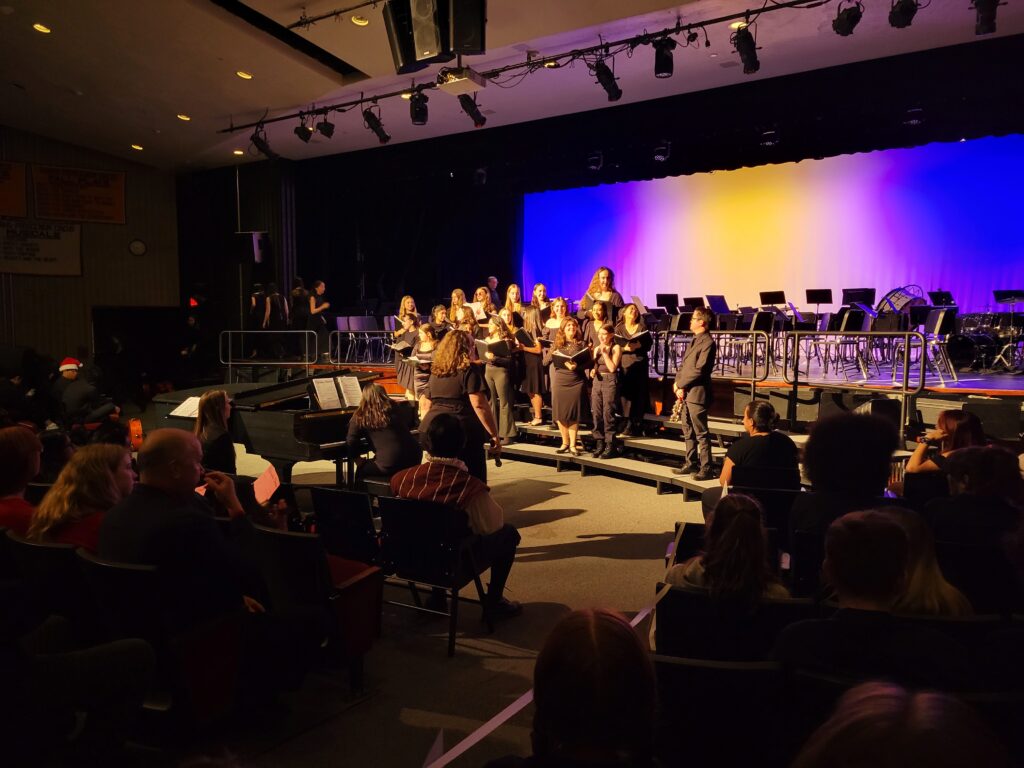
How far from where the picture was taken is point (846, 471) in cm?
313

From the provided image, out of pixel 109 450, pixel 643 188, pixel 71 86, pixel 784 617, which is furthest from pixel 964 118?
pixel 71 86

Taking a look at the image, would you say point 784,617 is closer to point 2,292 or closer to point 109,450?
point 109,450

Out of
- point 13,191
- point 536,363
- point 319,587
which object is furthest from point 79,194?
point 319,587

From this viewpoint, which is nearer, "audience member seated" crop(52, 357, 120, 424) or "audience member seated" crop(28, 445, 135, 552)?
"audience member seated" crop(28, 445, 135, 552)

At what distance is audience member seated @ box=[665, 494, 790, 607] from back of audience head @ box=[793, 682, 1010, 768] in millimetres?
1682

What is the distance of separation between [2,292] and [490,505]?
1468 centimetres

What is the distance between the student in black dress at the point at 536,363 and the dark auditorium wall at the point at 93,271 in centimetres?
1077

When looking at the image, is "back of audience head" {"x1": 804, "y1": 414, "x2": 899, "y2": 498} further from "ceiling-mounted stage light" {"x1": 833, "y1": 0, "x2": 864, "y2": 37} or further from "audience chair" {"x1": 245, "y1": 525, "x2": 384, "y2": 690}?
"ceiling-mounted stage light" {"x1": 833, "y1": 0, "x2": 864, "y2": 37}

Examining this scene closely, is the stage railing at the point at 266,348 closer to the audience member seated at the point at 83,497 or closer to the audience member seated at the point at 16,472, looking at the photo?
the audience member seated at the point at 16,472

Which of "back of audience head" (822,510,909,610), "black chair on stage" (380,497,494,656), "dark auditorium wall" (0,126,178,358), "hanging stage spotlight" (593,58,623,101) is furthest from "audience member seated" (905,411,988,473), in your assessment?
"dark auditorium wall" (0,126,178,358)

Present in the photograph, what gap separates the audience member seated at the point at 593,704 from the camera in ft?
3.98

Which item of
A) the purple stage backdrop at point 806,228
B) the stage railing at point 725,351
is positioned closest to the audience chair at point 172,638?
the stage railing at point 725,351

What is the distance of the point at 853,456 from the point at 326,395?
3972mm

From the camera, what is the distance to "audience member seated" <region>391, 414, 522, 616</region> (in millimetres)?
3840
